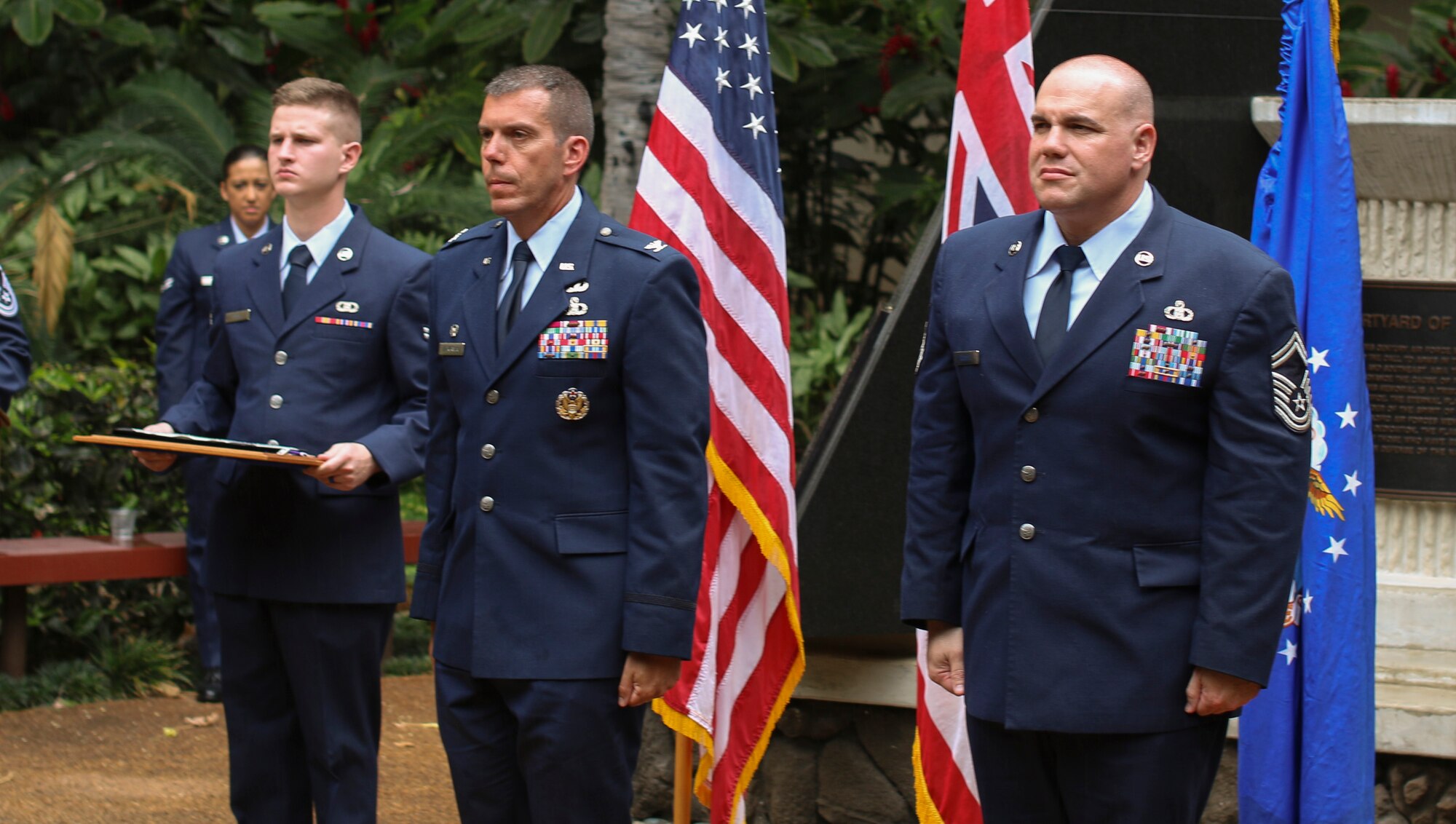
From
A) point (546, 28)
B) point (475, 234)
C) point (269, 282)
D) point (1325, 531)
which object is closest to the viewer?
point (475, 234)

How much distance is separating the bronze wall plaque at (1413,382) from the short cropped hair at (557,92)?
280cm

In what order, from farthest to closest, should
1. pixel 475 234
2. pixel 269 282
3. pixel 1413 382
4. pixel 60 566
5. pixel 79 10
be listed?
1. pixel 79 10
2. pixel 60 566
3. pixel 1413 382
4. pixel 269 282
5. pixel 475 234

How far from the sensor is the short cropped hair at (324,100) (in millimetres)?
4344

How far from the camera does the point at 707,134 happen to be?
4.81 metres

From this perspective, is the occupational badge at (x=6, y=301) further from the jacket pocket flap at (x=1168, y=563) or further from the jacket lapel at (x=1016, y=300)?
the jacket pocket flap at (x=1168, y=563)

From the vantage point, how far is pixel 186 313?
757 cm

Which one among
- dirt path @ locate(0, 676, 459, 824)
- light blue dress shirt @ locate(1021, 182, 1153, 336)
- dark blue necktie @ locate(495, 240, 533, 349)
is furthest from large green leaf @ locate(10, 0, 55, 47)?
light blue dress shirt @ locate(1021, 182, 1153, 336)

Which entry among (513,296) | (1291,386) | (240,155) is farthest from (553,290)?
(240,155)

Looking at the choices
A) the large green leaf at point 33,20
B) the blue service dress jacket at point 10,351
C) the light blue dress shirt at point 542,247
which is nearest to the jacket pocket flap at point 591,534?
the light blue dress shirt at point 542,247

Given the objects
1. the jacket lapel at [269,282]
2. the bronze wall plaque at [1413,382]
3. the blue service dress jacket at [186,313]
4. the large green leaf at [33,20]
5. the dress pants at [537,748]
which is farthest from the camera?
the large green leaf at [33,20]

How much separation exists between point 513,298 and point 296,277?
126 cm

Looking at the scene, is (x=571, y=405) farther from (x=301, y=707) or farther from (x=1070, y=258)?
(x=301, y=707)

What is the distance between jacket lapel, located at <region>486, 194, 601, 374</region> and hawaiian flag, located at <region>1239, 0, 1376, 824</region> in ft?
6.50

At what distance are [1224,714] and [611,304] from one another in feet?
4.75
